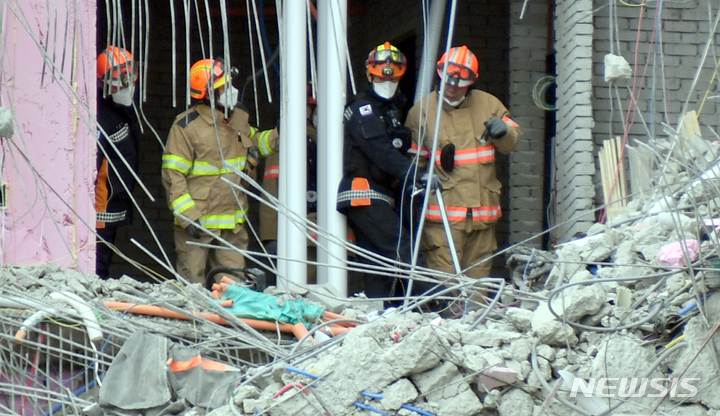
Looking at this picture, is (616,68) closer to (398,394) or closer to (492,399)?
(492,399)

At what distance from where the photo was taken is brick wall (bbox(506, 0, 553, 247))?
8203 millimetres

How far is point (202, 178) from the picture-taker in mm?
7164

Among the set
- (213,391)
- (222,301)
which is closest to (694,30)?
(222,301)

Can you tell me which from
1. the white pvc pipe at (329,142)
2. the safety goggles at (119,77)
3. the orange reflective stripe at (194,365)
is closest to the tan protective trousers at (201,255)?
the white pvc pipe at (329,142)

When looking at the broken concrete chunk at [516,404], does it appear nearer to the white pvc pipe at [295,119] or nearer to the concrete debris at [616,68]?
the concrete debris at [616,68]

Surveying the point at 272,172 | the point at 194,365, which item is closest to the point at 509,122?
the point at 272,172

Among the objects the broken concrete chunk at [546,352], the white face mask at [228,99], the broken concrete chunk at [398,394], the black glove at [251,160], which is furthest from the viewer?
the black glove at [251,160]

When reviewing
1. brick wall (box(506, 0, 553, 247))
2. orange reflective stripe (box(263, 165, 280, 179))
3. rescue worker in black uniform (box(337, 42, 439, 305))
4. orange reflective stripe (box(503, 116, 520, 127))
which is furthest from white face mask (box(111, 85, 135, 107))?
brick wall (box(506, 0, 553, 247))

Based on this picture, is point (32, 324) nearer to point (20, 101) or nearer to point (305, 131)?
point (20, 101)

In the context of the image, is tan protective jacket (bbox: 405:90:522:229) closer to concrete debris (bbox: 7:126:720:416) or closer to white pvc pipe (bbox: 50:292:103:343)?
concrete debris (bbox: 7:126:720:416)

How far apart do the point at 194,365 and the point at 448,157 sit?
279 cm

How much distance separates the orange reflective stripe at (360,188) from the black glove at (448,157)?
1.61 ft

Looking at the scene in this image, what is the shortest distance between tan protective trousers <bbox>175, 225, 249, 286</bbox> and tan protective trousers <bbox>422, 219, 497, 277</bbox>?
120cm

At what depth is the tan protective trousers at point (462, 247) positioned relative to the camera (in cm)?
692
